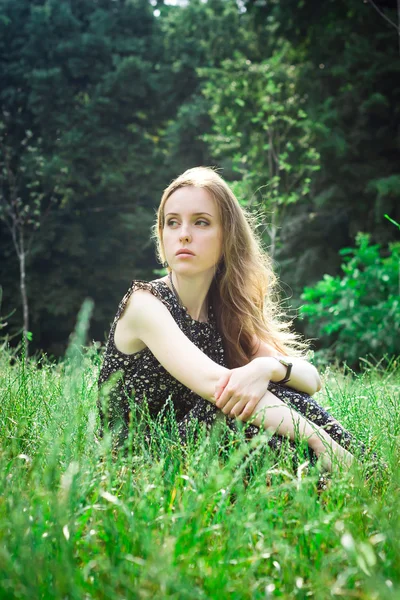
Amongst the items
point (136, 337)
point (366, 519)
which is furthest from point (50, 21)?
point (366, 519)

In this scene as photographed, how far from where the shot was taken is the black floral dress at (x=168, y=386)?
201 centimetres

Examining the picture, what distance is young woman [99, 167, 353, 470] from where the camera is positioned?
1.90 m

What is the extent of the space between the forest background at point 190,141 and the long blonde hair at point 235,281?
3700mm

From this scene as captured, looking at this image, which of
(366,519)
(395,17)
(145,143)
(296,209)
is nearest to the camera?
(366,519)

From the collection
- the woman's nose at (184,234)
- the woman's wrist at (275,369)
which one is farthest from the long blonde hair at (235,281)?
the woman's wrist at (275,369)

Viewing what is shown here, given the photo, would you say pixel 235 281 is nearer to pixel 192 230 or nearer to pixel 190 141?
pixel 192 230

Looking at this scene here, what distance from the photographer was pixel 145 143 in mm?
14422

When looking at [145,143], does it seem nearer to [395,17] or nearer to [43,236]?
[43,236]

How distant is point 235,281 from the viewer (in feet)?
8.50

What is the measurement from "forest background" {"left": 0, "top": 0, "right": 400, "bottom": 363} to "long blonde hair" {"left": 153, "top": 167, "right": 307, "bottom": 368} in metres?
3.70

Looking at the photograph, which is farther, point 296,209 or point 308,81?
point 296,209

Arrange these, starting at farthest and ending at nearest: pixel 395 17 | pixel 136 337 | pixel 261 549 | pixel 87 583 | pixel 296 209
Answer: pixel 296 209 < pixel 395 17 < pixel 136 337 < pixel 261 549 < pixel 87 583

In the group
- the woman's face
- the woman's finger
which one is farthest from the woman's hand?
the woman's face

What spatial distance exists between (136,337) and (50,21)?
13639 mm
